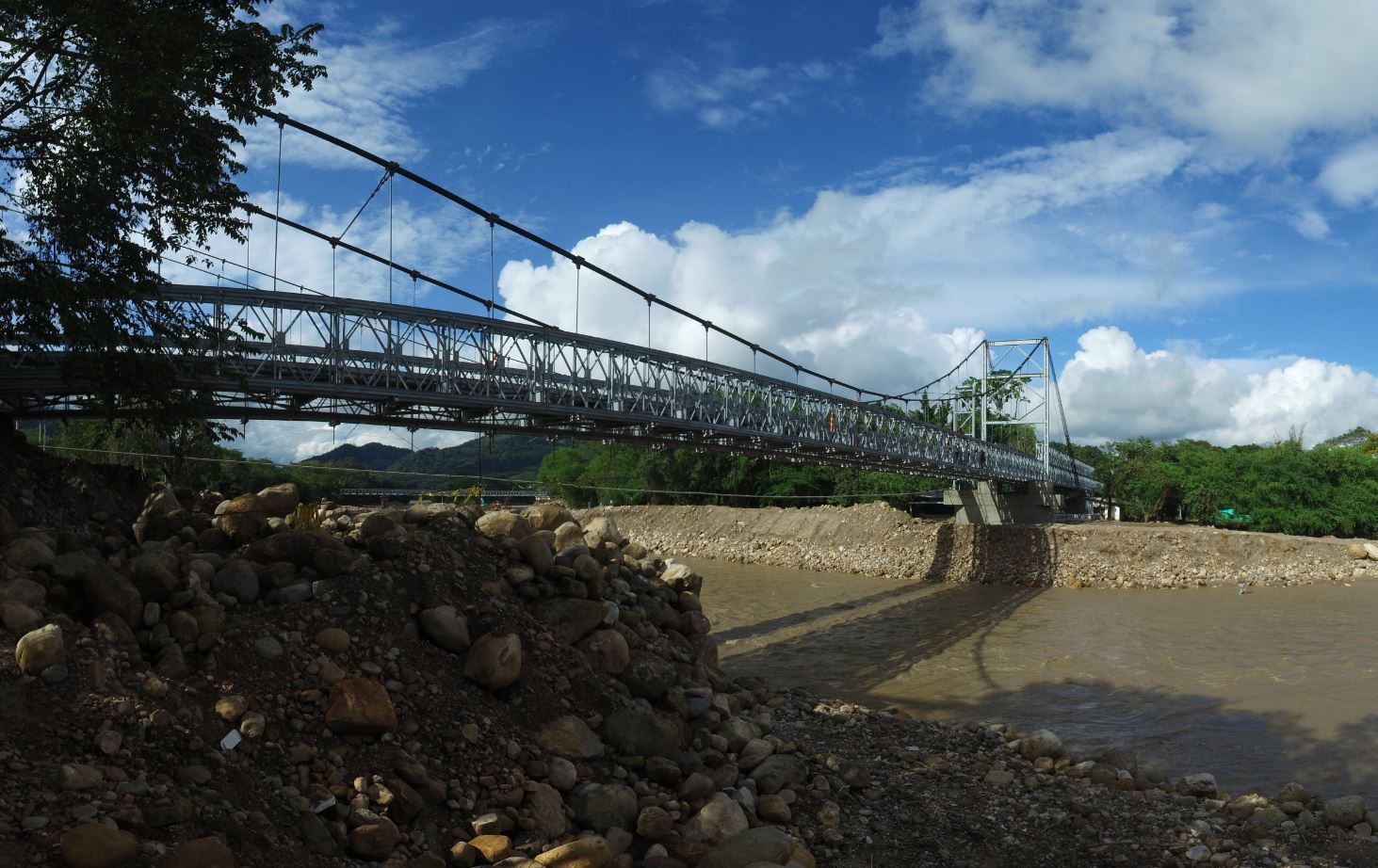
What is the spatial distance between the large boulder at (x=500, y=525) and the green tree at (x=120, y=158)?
3.33 metres

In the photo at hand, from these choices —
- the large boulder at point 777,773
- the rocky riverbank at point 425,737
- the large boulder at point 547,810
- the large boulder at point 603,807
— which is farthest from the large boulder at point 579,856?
the large boulder at point 777,773

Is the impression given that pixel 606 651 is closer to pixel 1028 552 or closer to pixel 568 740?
pixel 568 740

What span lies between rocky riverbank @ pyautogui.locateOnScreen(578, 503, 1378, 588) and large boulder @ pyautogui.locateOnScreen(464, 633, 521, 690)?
107 ft

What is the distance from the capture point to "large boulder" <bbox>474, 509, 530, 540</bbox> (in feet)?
31.1

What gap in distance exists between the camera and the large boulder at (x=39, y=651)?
17.5 feet

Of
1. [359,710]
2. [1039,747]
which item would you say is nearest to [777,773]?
[359,710]

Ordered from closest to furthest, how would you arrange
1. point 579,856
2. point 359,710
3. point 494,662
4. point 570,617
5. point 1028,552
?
point 579,856, point 359,710, point 494,662, point 570,617, point 1028,552

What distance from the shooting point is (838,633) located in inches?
914

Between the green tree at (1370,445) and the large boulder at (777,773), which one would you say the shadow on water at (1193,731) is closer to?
the large boulder at (777,773)

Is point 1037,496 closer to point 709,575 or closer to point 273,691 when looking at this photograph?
point 709,575

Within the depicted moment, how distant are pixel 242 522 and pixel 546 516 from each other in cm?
358

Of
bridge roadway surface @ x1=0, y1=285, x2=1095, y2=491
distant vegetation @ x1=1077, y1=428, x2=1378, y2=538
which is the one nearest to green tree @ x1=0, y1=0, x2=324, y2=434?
bridge roadway surface @ x1=0, y1=285, x2=1095, y2=491

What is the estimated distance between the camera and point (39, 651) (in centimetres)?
534

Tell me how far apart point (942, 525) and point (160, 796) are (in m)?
38.5
